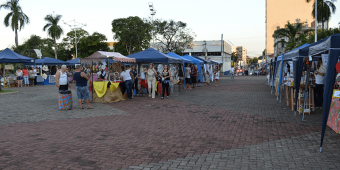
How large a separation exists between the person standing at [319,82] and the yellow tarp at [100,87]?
827cm

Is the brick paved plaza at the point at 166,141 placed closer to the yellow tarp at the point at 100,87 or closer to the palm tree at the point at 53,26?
the yellow tarp at the point at 100,87

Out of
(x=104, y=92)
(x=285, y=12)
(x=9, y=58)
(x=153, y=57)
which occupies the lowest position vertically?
(x=104, y=92)

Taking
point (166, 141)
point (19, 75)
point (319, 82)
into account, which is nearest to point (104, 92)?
point (166, 141)

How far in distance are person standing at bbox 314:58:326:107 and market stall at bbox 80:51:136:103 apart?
809cm

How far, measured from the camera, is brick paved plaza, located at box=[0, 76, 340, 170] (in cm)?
453

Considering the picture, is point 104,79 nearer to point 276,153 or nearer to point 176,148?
point 176,148

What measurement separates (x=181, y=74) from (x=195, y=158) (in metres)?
16.1

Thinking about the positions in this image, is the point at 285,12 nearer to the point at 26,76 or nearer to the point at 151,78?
the point at 26,76

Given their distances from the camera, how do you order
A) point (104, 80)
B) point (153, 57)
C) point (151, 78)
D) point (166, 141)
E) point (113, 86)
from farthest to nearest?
point (153, 57) < point (151, 78) < point (104, 80) < point (113, 86) < point (166, 141)

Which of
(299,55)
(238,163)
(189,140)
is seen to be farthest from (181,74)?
(238,163)

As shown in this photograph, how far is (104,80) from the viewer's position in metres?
12.8

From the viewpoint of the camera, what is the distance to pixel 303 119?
779cm

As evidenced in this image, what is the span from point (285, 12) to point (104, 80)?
78.7 metres

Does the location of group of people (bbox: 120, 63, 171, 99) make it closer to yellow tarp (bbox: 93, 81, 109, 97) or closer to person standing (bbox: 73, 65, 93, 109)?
yellow tarp (bbox: 93, 81, 109, 97)
